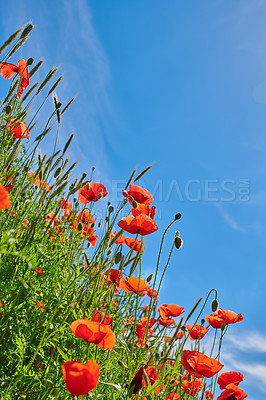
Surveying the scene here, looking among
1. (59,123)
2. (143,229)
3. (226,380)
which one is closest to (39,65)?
(59,123)

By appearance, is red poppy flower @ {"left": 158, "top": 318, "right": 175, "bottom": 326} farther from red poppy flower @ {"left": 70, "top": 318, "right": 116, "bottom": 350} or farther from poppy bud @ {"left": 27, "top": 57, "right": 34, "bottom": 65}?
poppy bud @ {"left": 27, "top": 57, "right": 34, "bottom": 65}

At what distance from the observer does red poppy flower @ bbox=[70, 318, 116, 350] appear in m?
1.29

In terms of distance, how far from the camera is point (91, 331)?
1.30 meters

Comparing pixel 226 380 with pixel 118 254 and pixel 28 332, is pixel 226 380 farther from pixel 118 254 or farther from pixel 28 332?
pixel 28 332

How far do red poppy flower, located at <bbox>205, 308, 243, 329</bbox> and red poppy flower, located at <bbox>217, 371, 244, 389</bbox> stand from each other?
0.30 metres

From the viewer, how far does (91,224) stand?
8.86 ft

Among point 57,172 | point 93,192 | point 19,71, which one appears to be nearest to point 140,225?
point 57,172

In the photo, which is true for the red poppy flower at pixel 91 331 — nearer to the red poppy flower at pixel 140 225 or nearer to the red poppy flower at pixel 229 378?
the red poppy flower at pixel 140 225

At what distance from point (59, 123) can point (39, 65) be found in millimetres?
383

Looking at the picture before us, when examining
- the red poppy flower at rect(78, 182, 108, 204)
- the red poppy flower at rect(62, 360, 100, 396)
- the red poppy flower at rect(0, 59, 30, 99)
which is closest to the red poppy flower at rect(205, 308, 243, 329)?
the red poppy flower at rect(78, 182, 108, 204)

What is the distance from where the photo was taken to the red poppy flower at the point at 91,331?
1.29m

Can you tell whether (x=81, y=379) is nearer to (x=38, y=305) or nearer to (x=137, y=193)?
(x=38, y=305)

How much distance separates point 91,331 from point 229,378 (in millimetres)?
1380

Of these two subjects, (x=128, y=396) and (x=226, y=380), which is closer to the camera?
(x=128, y=396)
